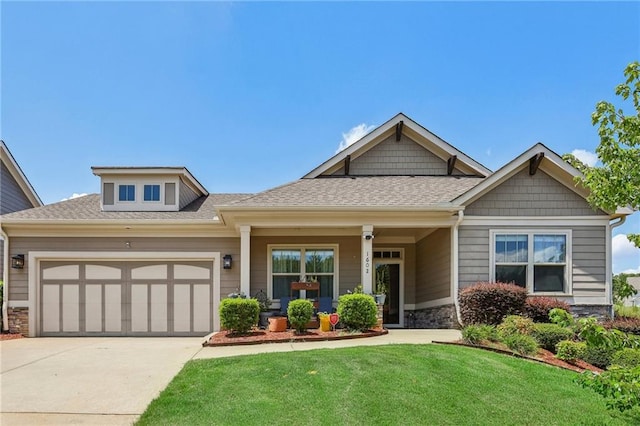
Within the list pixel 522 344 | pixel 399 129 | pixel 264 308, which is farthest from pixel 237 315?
pixel 399 129

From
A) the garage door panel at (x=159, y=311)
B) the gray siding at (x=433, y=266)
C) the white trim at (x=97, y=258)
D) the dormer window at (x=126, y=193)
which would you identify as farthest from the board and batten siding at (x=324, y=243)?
the dormer window at (x=126, y=193)

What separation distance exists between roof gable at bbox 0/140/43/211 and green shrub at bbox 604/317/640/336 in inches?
765

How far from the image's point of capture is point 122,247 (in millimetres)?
12570

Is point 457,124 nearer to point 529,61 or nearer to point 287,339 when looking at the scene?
point 529,61

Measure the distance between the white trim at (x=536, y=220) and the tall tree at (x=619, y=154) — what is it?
22.6ft

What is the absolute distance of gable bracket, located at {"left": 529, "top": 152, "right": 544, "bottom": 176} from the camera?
10.9 m

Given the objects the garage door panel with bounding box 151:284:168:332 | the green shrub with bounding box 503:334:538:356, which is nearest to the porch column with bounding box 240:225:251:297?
the garage door panel with bounding box 151:284:168:332

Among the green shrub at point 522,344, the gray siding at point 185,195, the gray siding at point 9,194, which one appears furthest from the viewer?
the gray siding at point 9,194

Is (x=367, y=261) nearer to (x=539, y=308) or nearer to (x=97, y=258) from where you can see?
(x=539, y=308)

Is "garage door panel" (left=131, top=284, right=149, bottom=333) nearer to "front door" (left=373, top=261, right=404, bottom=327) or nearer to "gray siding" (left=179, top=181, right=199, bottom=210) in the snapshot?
"gray siding" (left=179, top=181, right=199, bottom=210)

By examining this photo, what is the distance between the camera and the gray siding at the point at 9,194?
16141 mm

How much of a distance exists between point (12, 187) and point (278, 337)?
13.7m

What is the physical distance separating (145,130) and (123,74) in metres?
2.66

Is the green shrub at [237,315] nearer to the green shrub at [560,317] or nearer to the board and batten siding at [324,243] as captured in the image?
the board and batten siding at [324,243]
